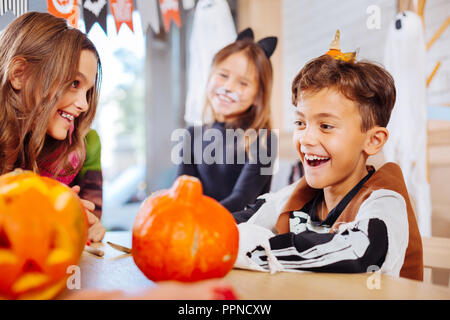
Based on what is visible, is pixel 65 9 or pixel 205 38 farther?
pixel 205 38

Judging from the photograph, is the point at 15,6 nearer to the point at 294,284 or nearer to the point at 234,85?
the point at 294,284

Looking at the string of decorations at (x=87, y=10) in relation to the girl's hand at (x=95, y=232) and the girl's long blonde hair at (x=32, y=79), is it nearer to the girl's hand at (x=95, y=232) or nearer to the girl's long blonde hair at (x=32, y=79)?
the girl's long blonde hair at (x=32, y=79)

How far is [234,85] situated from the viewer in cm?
149

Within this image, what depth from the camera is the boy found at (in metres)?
0.55

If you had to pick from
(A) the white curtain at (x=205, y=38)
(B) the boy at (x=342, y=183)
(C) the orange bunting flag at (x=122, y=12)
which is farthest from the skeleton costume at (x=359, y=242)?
(A) the white curtain at (x=205, y=38)

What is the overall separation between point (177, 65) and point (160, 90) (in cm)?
21

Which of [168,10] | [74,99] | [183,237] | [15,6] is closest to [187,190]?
[183,237]

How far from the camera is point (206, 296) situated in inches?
15.3

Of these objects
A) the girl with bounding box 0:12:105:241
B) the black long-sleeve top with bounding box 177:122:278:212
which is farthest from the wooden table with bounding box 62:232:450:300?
the black long-sleeve top with bounding box 177:122:278:212

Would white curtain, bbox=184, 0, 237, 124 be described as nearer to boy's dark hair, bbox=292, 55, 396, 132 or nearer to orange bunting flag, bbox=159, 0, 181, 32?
orange bunting flag, bbox=159, 0, 181, 32

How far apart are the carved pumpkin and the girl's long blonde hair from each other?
327 mm

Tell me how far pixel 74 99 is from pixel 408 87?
101cm

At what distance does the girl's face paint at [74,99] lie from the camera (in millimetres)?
704

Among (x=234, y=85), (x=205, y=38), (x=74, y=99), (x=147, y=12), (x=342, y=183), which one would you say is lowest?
(x=342, y=183)
